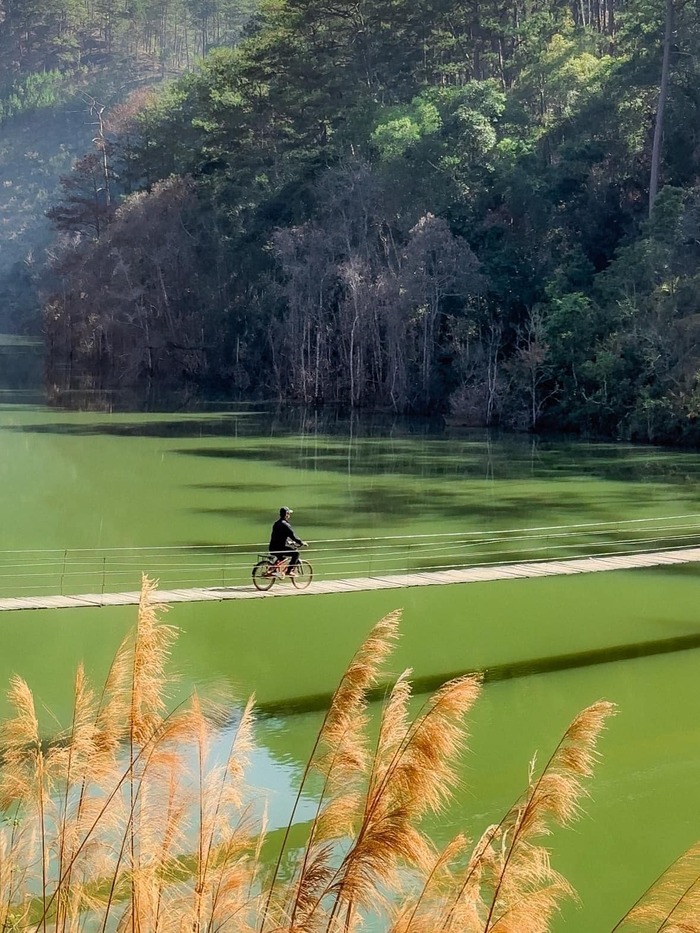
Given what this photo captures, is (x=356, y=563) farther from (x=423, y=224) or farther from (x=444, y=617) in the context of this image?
(x=423, y=224)

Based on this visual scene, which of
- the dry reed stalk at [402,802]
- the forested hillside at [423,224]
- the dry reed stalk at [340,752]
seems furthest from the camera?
the forested hillside at [423,224]

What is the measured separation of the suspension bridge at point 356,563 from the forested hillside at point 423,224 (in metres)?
12.1

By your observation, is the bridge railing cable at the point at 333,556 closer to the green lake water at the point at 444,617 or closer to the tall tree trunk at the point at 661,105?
the green lake water at the point at 444,617

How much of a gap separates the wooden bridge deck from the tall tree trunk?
74.2 ft

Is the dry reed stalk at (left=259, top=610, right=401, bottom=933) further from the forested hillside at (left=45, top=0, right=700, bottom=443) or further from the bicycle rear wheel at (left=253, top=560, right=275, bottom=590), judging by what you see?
the forested hillside at (left=45, top=0, right=700, bottom=443)

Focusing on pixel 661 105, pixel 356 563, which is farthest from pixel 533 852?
pixel 661 105

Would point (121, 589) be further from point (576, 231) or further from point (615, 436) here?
point (576, 231)

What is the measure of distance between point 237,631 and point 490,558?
492 centimetres

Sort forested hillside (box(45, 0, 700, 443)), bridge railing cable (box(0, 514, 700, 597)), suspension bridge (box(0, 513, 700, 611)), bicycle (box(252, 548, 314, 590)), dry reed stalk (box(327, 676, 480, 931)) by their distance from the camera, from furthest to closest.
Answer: forested hillside (box(45, 0, 700, 443))
bridge railing cable (box(0, 514, 700, 597))
bicycle (box(252, 548, 314, 590))
suspension bridge (box(0, 513, 700, 611))
dry reed stalk (box(327, 676, 480, 931))

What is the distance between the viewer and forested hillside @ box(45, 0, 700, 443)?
3372cm

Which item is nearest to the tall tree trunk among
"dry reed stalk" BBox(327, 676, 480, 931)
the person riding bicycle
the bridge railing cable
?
the bridge railing cable

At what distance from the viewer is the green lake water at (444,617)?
30.1 ft

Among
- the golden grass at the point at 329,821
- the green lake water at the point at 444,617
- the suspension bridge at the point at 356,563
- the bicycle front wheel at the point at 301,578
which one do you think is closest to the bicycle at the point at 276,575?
the bicycle front wheel at the point at 301,578

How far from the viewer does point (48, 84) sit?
10744 cm
